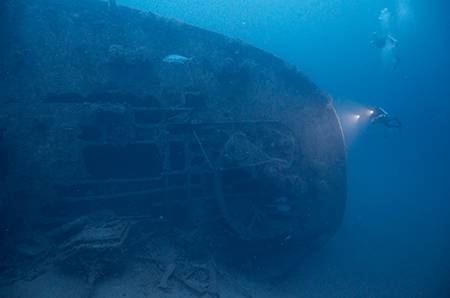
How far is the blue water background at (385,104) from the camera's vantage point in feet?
36.0

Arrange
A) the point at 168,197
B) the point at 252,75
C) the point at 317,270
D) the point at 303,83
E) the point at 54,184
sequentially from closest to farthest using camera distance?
the point at 54,184
the point at 168,197
the point at 252,75
the point at 303,83
the point at 317,270

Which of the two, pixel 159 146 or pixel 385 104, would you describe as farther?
pixel 385 104

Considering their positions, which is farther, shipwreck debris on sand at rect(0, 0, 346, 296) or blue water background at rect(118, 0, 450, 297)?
blue water background at rect(118, 0, 450, 297)

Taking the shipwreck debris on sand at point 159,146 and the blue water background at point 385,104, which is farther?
the blue water background at point 385,104

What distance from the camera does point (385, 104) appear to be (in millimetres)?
28312

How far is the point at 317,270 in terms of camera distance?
293 inches

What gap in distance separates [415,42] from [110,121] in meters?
34.7

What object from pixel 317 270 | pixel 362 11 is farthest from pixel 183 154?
pixel 362 11

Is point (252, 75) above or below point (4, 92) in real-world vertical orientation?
above

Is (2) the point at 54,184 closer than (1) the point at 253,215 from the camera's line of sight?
Yes

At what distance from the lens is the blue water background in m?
11.0

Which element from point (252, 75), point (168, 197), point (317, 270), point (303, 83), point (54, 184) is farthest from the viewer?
point (317, 270)

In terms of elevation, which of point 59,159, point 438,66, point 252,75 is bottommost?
point 59,159

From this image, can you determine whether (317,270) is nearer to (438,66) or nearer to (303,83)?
(303,83)
